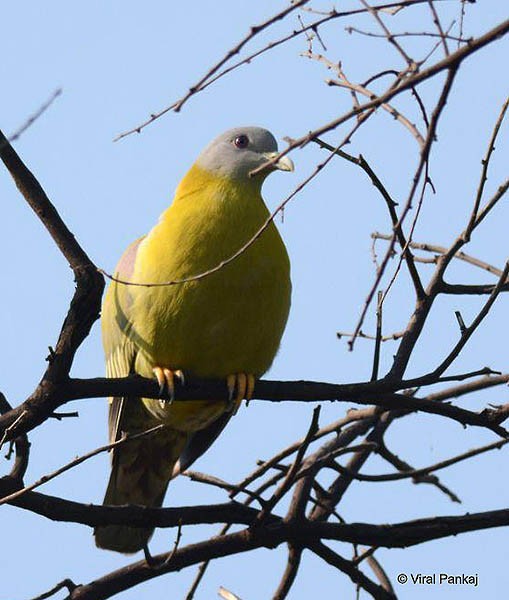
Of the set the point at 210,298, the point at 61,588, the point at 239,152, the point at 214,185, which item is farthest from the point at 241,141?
the point at 61,588

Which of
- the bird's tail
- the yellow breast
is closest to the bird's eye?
the yellow breast

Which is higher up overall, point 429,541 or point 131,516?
point 429,541

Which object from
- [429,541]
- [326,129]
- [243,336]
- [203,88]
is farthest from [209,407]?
[326,129]

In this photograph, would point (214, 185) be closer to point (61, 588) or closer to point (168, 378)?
point (168, 378)

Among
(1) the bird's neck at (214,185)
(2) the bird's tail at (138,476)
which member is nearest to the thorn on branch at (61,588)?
(2) the bird's tail at (138,476)

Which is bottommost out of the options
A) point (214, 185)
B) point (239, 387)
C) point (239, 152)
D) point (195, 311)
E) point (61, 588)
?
point (61, 588)

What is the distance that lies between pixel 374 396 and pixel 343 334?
34.5 inches

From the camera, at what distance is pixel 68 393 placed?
3512 mm

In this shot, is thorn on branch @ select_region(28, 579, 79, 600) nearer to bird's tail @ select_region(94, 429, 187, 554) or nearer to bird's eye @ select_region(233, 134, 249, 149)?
bird's tail @ select_region(94, 429, 187, 554)

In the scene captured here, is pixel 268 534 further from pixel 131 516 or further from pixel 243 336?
pixel 243 336

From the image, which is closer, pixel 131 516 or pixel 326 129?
pixel 326 129

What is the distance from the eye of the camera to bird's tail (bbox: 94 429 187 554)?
514 cm

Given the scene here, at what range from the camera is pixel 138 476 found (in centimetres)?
529

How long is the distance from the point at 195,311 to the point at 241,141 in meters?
1.18
